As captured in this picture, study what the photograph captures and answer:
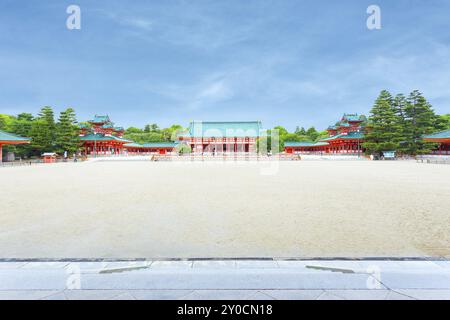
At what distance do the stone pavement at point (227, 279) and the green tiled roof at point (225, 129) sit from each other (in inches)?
2440

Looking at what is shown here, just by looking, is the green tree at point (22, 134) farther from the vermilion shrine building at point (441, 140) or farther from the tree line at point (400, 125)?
the vermilion shrine building at point (441, 140)

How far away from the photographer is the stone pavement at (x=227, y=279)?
2945mm

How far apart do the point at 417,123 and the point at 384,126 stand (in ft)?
20.0

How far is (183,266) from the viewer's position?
373 centimetres

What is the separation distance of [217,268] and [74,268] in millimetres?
1998

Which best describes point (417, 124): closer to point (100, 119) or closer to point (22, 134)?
point (100, 119)

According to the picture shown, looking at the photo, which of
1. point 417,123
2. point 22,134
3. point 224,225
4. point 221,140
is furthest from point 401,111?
point 22,134

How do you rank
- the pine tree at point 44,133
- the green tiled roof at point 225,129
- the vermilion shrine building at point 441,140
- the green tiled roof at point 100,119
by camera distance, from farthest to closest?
1. the green tiled roof at point 225,129
2. the green tiled roof at point 100,119
3. the pine tree at point 44,133
4. the vermilion shrine building at point 441,140

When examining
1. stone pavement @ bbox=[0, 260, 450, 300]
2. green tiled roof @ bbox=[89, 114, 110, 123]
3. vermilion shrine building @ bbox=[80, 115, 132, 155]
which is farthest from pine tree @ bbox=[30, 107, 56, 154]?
stone pavement @ bbox=[0, 260, 450, 300]

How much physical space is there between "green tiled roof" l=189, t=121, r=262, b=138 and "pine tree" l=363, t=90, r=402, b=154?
1098 inches

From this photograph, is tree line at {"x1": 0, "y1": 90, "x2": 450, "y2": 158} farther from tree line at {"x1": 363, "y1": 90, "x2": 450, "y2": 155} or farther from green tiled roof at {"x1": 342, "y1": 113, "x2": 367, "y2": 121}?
green tiled roof at {"x1": 342, "y1": 113, "x2": 367, "y2": 121}

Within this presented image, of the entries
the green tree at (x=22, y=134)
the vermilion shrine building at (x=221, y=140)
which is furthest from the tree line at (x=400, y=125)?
the green tree at (x=22, y=134)

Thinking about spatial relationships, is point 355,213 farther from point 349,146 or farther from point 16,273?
point 349,146
